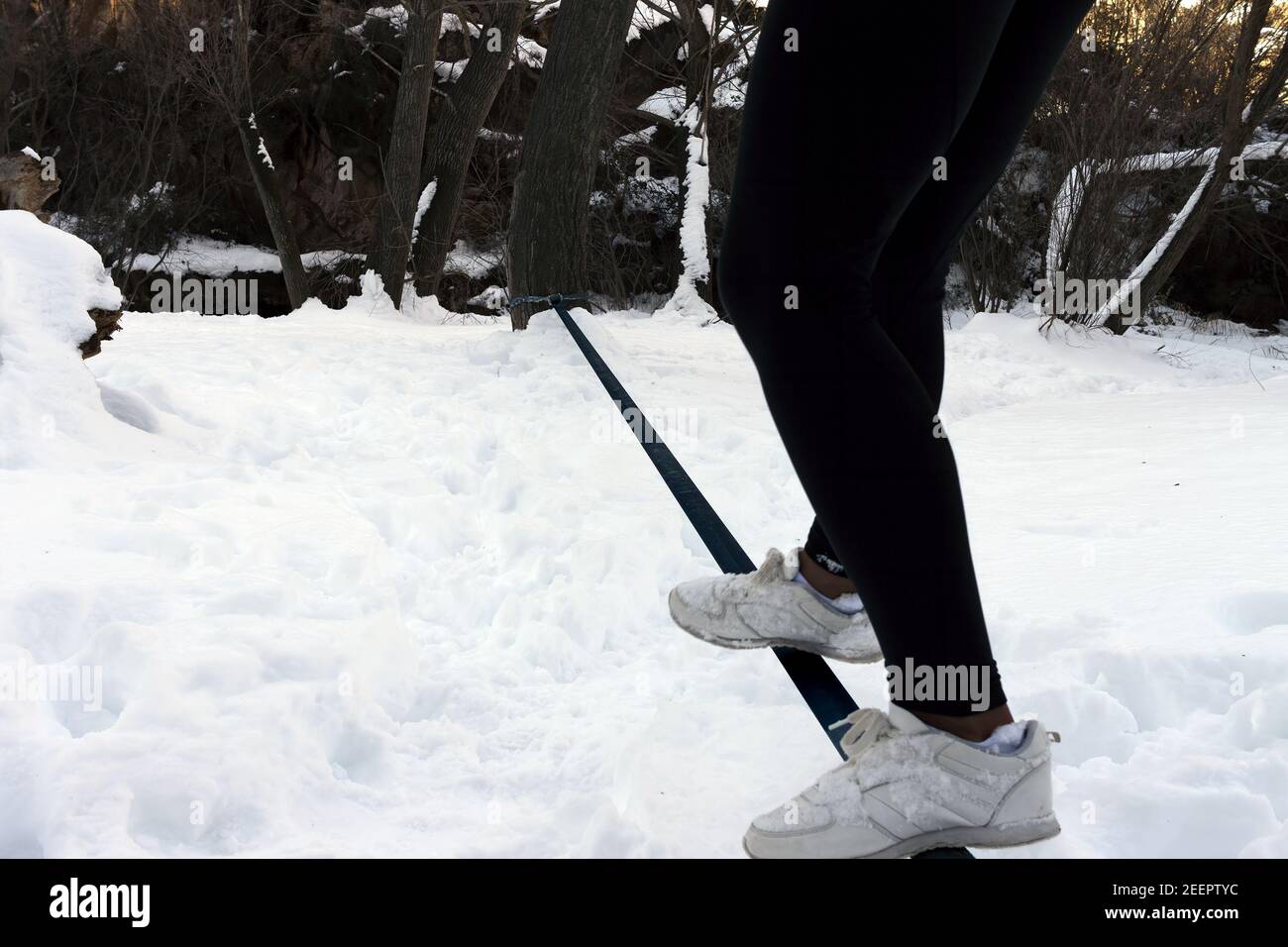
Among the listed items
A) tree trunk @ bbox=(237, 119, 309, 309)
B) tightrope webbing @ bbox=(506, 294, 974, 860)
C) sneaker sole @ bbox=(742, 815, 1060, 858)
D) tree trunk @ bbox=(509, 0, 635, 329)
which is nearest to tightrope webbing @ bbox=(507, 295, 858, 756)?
tightrope webbing @ bbox=(506, 294, 974, 860)

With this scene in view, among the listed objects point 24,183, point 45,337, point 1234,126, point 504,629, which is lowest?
point 504,629

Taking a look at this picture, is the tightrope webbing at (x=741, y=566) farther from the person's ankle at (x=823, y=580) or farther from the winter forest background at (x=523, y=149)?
the winter forest background at (x=523, y=149)

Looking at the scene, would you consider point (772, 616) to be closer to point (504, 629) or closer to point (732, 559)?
point (732, 559)

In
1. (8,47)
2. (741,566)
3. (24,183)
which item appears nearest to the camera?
(741,566)

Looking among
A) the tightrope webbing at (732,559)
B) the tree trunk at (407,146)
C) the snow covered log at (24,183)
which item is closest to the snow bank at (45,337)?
the snow covered log at (24,183)

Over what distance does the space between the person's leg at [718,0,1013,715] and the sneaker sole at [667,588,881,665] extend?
377mm

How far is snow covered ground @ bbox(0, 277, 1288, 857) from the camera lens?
3.93ft

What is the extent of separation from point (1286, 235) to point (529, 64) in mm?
10883

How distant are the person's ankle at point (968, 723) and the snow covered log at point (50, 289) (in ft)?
7.85

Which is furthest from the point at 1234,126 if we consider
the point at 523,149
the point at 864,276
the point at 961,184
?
the point at 864,276

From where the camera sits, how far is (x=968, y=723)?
0.99m

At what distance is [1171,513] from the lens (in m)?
2.21

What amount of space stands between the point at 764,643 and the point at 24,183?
3465 mm
